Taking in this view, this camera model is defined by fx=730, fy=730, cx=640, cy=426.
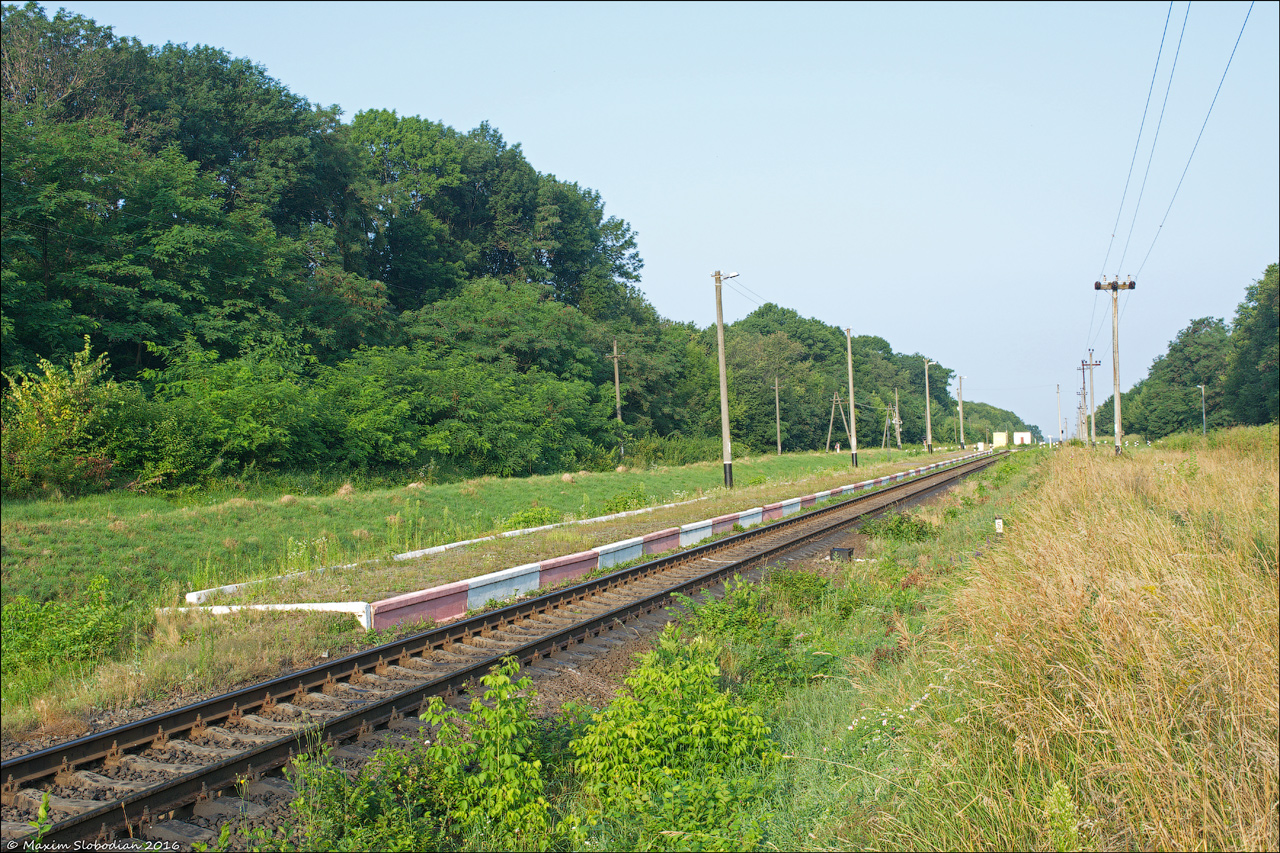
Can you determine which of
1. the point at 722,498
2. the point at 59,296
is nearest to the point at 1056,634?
the point at 722,498

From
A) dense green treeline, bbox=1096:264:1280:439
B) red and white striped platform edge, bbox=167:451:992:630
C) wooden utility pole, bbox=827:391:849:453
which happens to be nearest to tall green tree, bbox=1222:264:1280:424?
dense green treeline, bbox=1096:264:1280:439

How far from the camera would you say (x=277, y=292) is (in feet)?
95.9

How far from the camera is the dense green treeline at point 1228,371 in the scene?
27.1 ft

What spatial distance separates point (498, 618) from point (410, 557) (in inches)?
174

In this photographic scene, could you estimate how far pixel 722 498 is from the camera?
2377cm

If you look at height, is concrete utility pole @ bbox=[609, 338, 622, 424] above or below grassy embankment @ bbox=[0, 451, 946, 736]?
above

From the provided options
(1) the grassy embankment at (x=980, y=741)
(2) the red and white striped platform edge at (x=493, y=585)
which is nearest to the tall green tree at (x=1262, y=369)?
(1) the grassy embankment at (x=980, y=741)

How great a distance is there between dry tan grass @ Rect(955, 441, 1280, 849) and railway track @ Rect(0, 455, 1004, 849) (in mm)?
3891

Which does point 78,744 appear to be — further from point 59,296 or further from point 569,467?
point 569,467

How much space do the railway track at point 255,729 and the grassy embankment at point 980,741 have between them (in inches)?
28.1

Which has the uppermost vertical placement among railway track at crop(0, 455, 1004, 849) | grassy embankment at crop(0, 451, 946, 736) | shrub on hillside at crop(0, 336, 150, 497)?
shrub on hillside at crop(0, 336, 150, 497)

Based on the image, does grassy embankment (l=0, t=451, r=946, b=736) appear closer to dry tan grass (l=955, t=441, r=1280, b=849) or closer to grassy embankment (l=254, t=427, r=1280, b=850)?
grassy embankment (l=254, t=427, r=1280, b=850)

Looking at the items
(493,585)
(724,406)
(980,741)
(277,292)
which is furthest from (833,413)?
(980,741)

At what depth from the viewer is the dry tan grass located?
3.28 m
